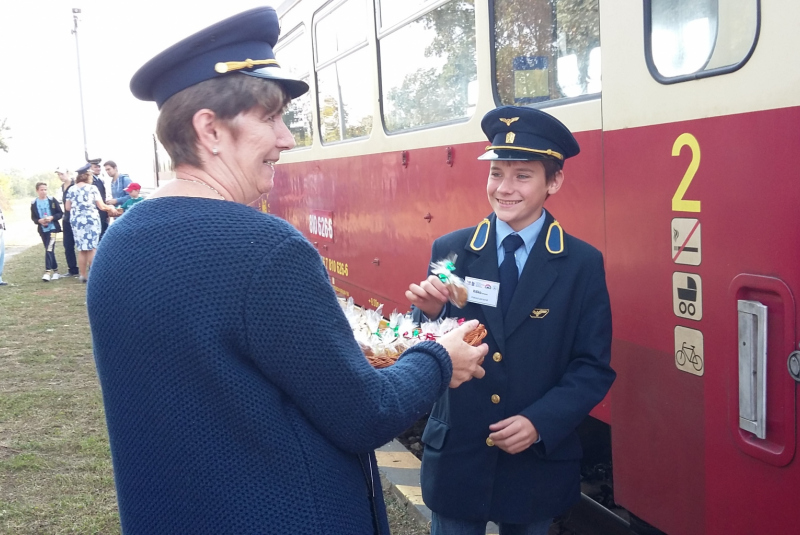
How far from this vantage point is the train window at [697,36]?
6.95 ft

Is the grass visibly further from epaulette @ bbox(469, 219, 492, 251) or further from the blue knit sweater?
the blue knit sweater

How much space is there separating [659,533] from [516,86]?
197 cm

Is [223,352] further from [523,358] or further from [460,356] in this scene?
[523,358]

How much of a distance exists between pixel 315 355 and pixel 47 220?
45.3ft

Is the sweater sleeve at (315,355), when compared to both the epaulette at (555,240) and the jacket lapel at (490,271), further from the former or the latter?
the epaulette at (555,240)

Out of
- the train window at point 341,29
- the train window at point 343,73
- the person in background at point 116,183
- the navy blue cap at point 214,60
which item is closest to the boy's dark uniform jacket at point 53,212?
the person in background at point 116,183

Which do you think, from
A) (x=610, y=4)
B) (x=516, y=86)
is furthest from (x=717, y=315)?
(x=516, y=86)

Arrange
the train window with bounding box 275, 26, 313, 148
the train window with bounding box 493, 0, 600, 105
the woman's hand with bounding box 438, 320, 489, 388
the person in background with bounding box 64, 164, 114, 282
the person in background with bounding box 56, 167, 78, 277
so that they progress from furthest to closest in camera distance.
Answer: the person in background with bounding box 56, 167, 78, 277 → the person in background with bounding box 64, 164, 114, 282 → the train window with bounding box 275, 26, 313, 148 → the train window with bounding box 493, 0, 600, 105 → the woman's hand with bounding box 438, 320, 489, 388

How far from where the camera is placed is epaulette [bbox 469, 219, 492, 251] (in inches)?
92.7

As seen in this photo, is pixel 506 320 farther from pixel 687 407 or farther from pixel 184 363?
pixel 184 363

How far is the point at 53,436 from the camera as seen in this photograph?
17.8 feet

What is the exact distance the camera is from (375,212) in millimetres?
5324

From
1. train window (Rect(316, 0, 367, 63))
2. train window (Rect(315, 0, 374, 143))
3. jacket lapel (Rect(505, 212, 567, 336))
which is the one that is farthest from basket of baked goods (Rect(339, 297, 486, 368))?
train window (Rect(316, 0, 367, 63))

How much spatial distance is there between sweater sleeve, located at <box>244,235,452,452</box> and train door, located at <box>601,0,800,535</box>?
1139 mm
